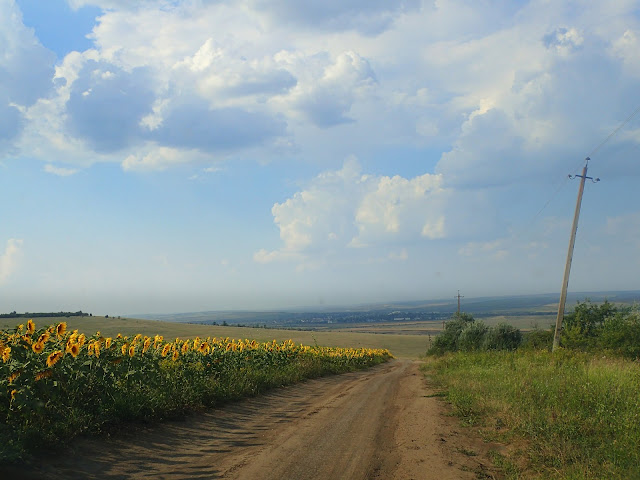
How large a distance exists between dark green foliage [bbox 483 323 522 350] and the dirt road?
106ft

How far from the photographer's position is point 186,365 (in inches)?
464

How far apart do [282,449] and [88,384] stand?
3.55 m

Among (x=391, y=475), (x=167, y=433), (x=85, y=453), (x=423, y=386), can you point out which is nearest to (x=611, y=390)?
(x=391, y=475)

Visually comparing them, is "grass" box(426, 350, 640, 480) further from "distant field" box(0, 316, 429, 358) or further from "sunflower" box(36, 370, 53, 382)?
"distant field" box(0, 316, 429, 358)

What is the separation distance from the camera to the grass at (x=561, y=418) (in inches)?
269

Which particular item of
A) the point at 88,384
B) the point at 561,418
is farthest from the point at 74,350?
the point at 561,418

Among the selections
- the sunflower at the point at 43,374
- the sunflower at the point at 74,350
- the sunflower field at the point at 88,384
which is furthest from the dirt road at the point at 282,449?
the sunflower at the point at 74,350

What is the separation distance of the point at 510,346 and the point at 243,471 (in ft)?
127

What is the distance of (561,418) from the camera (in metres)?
8.90

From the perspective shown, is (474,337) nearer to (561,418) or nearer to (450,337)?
(450,337)

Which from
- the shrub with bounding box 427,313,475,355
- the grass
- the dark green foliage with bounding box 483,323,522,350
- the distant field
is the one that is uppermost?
the grass

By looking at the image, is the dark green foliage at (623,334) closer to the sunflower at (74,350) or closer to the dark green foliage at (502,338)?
the dark green foliage at (502,338)

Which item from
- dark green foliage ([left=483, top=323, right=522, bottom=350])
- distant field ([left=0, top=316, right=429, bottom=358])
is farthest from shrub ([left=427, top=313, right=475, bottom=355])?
distant field ([left=0, top=316, right=429, bottom=358])

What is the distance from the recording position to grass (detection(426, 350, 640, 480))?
22.4 ft
